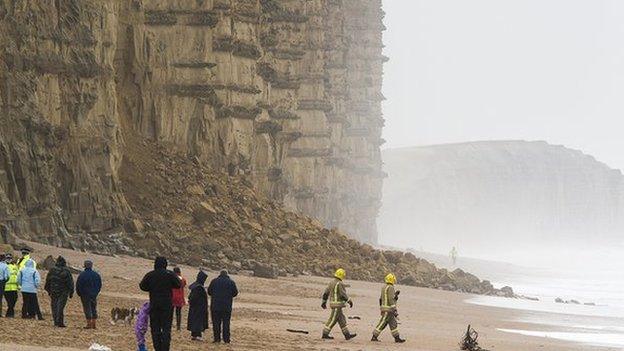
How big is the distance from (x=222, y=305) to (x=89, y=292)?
210 cm

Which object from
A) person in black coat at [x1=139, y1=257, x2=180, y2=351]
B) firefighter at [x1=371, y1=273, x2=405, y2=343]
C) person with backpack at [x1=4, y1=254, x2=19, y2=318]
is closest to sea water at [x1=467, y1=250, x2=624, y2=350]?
firefighter at [x1=371, y1=273, x2=405, y2=343]

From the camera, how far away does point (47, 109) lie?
3962 cm

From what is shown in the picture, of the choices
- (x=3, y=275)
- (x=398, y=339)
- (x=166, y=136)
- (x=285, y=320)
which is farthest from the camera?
(x=166, y=136)

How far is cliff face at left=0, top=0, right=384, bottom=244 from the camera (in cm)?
3884

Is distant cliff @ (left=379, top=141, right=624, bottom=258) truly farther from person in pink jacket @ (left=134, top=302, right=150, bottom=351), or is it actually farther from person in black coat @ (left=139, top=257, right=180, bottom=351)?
person in black coat @ (left=139, top=257, right=180, bottom=351)

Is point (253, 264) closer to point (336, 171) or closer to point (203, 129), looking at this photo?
point (203, 129)

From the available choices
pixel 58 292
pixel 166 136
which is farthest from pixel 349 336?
pixel 166 136

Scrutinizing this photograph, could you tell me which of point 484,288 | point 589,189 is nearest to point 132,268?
point 484,288

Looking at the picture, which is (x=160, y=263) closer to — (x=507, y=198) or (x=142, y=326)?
(x=142, y=326)

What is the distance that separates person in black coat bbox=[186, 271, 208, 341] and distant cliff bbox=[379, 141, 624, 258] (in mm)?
143990

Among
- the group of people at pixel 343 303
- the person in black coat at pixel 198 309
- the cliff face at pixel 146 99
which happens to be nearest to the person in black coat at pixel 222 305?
the person in black coat at pixel 198 309

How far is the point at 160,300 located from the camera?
19.4 m

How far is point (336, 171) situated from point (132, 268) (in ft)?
148

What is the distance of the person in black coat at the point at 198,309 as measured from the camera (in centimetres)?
2406
